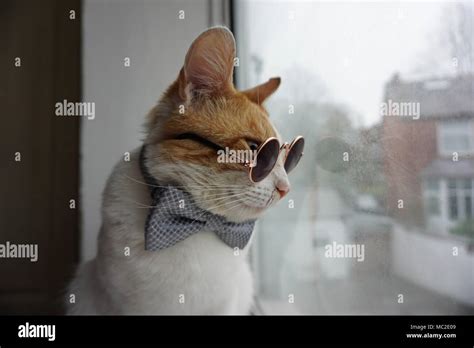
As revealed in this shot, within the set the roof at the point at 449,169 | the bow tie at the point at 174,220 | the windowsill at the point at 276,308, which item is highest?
the roof at the point at 449,169

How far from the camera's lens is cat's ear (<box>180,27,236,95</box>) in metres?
0.79

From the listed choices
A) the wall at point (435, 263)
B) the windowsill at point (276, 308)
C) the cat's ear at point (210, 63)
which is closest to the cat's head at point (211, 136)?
the cat's ear at point (210, 63)

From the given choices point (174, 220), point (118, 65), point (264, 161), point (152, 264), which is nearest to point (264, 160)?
point (264, 161)

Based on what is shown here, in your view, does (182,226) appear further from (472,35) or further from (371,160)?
(472,35)

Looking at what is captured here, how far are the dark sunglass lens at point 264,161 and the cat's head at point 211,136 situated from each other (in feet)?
0.05

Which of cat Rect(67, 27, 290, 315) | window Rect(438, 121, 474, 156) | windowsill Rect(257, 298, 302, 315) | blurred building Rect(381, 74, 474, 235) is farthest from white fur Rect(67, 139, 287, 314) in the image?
window Rect(438, 121, 474, 156)

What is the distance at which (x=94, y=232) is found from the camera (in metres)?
0.93

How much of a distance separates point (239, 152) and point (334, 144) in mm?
307

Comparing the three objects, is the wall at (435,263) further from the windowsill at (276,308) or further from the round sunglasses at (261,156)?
the round sunglasses at (261,156)

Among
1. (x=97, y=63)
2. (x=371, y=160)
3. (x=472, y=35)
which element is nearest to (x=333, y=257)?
(x=371, y=160)

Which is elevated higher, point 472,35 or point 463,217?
point 472,35

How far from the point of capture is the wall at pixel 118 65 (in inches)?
36.7

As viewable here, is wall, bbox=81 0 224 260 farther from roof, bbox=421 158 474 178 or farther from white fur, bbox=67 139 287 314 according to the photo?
roof, bbox=421 158 474 178
